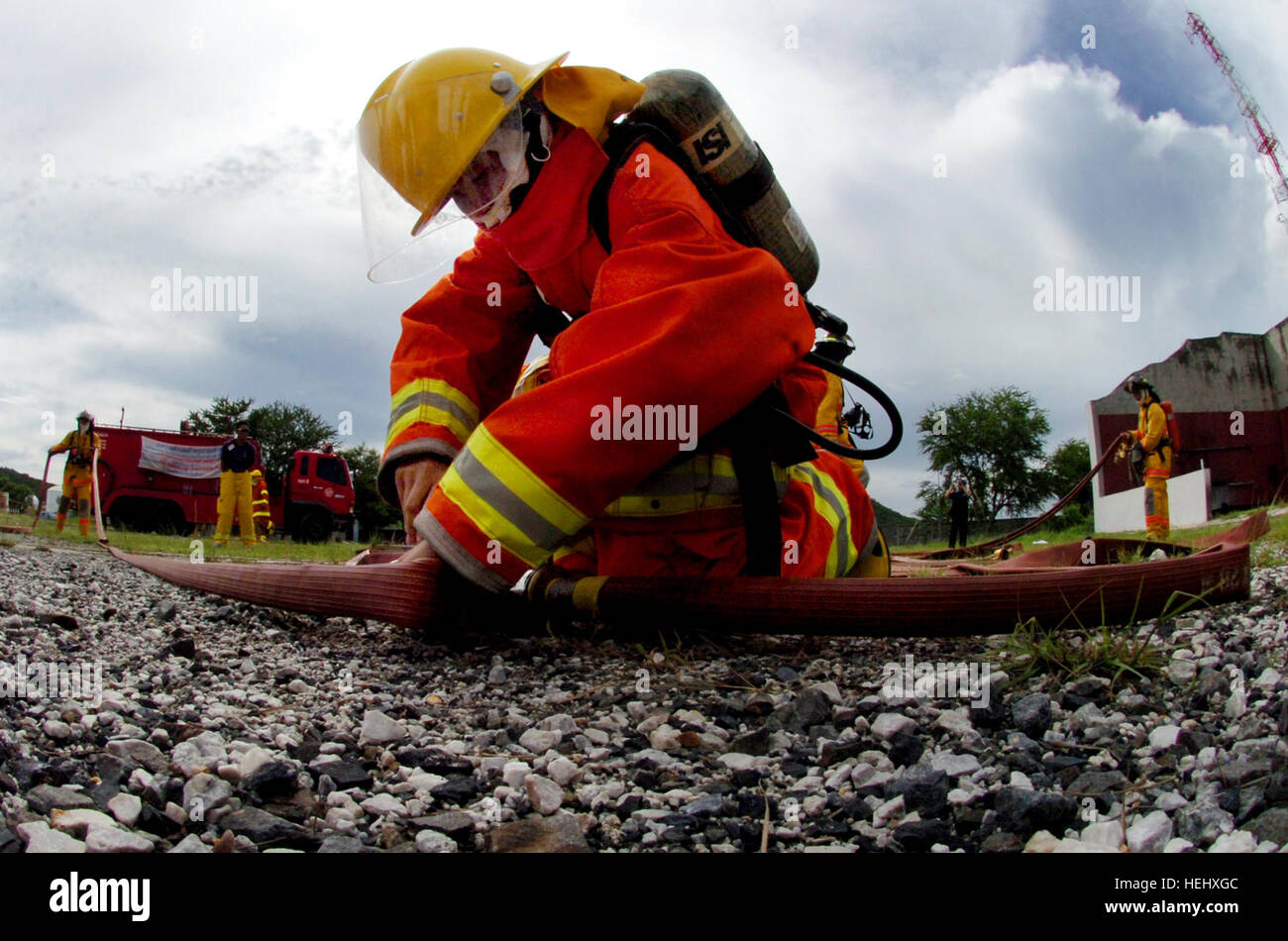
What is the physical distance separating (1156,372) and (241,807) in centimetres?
3194

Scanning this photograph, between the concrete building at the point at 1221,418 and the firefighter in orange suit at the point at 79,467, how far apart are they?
24.2m

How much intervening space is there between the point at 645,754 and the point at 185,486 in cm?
2245

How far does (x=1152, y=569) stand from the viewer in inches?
86.0

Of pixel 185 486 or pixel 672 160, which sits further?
pixel 185 486

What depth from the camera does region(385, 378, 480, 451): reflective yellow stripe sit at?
274 cm

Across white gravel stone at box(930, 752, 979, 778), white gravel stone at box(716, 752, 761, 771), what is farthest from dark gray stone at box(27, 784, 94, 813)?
white gravel stone at box(930, 752, 979, 778)

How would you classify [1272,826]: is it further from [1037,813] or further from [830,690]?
[830,690]

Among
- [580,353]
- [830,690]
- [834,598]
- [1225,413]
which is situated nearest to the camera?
[830,690]

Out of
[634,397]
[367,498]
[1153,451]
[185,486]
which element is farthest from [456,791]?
[367,498]

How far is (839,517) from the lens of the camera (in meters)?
2.62

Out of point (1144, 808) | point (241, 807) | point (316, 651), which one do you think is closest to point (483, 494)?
point (241, 807)

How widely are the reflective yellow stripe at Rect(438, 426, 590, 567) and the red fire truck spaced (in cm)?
2013

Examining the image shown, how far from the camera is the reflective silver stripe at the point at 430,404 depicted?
109 inches
